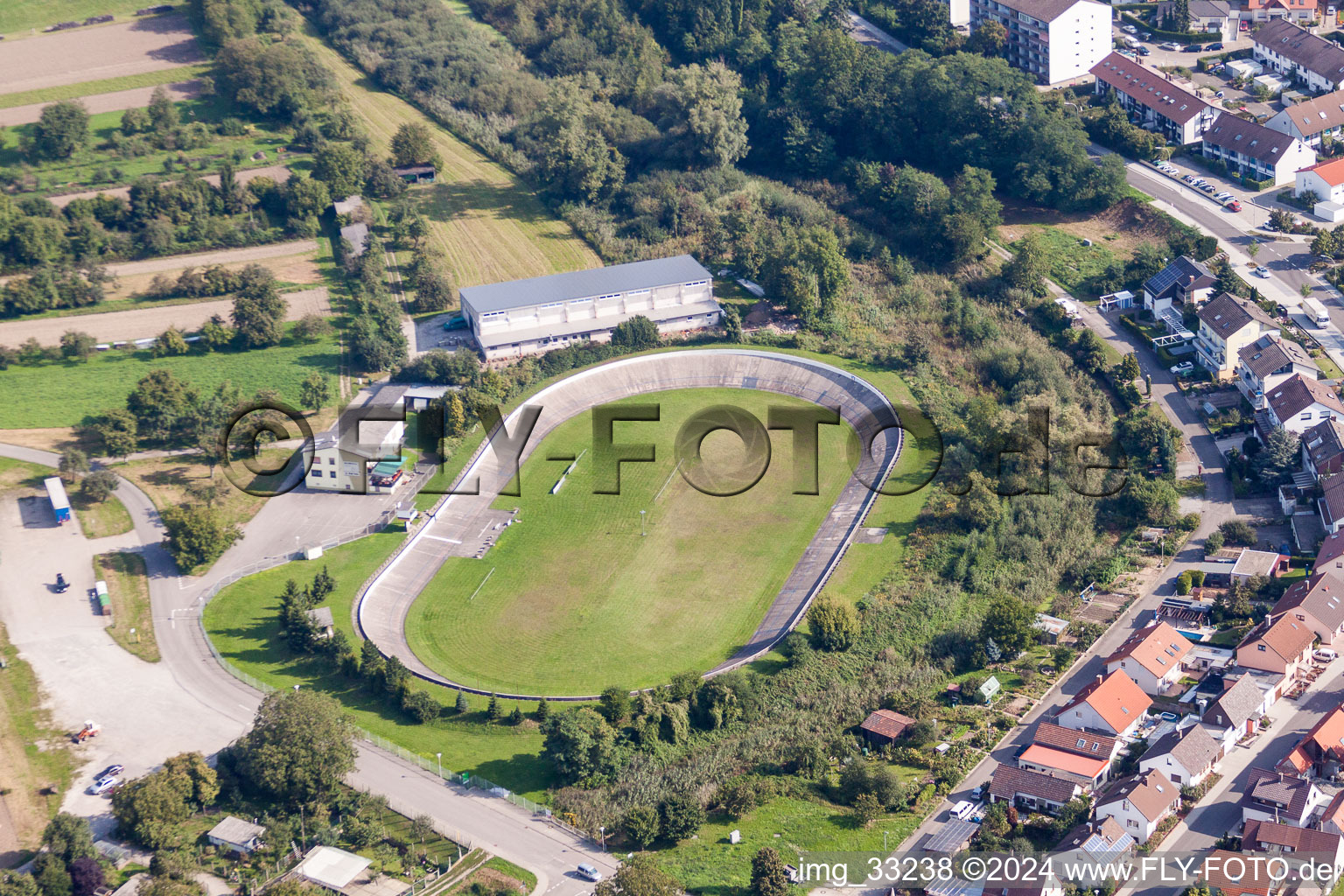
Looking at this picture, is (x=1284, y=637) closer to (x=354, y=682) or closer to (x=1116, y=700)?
(x=1116, y=700)

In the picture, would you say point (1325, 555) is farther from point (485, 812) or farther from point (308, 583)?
point (308, 583)

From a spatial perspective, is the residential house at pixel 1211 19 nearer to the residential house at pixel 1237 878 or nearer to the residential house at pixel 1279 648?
the residential house at pixel 1279 648

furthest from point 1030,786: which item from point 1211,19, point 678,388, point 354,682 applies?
point 1211,19

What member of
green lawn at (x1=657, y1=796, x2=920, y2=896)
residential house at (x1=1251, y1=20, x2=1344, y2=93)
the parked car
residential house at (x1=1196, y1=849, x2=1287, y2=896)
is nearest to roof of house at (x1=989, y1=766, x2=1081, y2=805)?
green lawn at (x1=657, y1=796, x2=920, y2=896)

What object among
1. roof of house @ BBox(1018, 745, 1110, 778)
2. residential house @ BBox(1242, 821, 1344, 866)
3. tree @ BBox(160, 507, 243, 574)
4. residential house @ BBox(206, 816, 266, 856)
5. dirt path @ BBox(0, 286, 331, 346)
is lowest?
residential house @ BBox(1242, 821, 1344, 866)

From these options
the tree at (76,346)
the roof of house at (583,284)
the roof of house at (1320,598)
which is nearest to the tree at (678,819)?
the roof of house at (1320,598)

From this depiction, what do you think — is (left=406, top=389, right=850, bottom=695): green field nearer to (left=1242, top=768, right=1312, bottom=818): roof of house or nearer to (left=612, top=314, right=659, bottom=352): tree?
(left=612, top=314, right=659, bottom=352): tree
